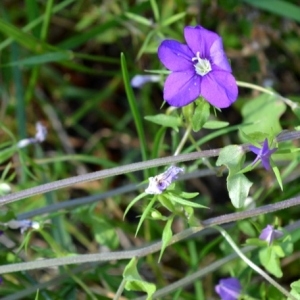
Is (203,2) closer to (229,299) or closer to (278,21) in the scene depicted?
(278,21)

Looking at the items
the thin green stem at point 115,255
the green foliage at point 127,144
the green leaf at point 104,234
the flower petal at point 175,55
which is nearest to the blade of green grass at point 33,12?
the green foliage at point 127,144

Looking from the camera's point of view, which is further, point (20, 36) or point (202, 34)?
point (20, 36)

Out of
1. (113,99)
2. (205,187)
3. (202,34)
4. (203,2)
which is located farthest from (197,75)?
(113,99)

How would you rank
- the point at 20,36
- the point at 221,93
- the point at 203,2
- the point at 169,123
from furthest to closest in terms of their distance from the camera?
1. the point at 203,2
2. the point at 20,36
3. the point at 169,123
4. the point at 221,93

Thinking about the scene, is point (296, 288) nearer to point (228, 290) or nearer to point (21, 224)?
point (228, 290)

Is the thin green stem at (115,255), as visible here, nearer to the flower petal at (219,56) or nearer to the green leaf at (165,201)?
the green leaf at (165,201)

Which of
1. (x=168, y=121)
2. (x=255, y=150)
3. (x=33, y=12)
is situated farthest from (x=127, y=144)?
(x=255, y=150)

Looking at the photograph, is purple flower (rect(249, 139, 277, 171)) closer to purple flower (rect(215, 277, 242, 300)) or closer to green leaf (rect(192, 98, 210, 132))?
green leaf (rect(192, 98, 210, 132))
